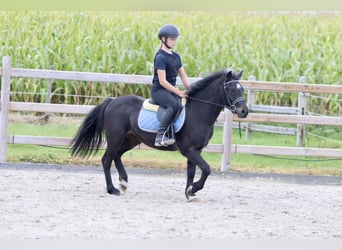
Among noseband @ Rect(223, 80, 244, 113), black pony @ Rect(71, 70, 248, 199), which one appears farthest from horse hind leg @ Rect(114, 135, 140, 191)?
noseband @ Rect(223, 80, 244, 113)

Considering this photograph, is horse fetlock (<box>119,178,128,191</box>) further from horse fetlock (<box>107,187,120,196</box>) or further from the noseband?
the noseband

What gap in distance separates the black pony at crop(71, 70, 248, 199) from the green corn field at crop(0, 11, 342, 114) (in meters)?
5.60

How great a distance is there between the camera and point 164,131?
6336 millimetres

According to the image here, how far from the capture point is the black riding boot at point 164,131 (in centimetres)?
625

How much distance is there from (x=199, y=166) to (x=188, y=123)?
43 cm

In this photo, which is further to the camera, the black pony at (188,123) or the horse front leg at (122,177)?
the horse front leg at (122,177)

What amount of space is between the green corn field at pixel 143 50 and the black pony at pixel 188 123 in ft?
18.4

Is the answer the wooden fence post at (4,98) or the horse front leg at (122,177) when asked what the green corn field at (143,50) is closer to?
the wooden fence post at (4,98)

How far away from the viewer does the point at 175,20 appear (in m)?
15.4

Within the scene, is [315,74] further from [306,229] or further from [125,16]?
[306,229]

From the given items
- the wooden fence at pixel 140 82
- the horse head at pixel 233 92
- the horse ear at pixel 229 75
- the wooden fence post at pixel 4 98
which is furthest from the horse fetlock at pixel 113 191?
the wooden fence post at pixel 4 98

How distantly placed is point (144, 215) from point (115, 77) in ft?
11.9

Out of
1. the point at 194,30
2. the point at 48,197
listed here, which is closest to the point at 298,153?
the point at 48,197

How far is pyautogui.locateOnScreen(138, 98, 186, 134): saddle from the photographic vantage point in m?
6.38
